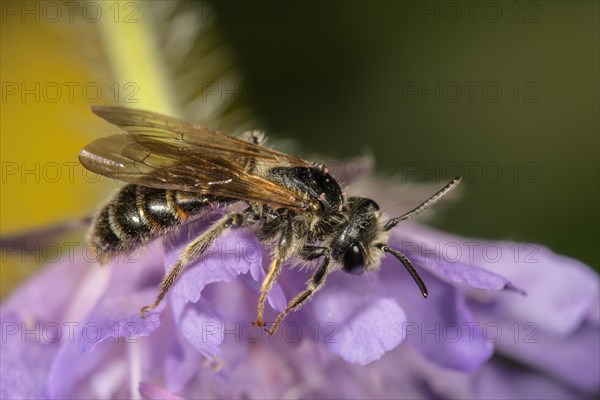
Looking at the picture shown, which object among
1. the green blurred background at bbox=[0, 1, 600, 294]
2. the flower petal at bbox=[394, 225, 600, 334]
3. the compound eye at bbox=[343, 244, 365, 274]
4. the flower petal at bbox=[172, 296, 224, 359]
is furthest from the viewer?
the green blurred background at bbox=[0, 1, 600, 294]

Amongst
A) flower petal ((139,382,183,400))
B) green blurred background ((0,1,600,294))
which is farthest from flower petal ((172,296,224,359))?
green blurred background ((0,1,600,294))

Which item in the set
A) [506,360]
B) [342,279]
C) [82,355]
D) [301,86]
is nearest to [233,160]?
[342,279]

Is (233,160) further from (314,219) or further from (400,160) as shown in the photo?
(400,160)

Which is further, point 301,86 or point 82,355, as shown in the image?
point 301,86

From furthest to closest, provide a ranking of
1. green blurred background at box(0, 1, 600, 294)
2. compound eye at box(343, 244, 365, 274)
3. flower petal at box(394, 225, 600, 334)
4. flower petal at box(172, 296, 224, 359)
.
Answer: green blurred background at box(0, 1, 600, 294), flower petal at box(394, 225, 600, 334), compound eye at box(343, 244, 365, 274), flower petal at box(172, 296, 224, 359)

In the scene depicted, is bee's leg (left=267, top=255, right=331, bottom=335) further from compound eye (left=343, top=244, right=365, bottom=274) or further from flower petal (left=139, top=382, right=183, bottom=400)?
A: flower petal (left=139, top=382, right=183, bottom=400)

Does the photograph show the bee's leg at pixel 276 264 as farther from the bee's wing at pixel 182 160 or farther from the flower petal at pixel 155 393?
the flower petal at pixel 155 393

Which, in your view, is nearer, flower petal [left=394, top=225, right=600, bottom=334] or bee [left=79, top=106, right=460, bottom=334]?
bee [left=79, top=106, right=460, bottom=334]

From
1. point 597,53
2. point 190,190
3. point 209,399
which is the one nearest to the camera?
point 190,190
